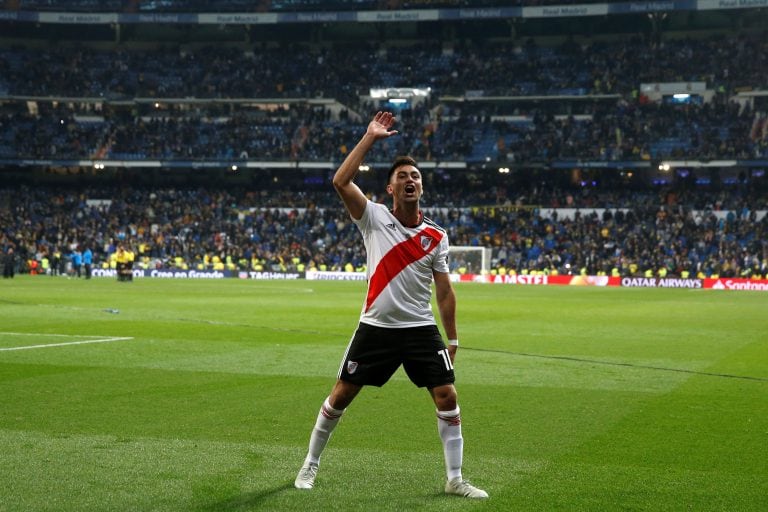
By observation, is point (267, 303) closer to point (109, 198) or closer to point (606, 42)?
point (109, 198)

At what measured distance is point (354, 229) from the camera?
211 ft

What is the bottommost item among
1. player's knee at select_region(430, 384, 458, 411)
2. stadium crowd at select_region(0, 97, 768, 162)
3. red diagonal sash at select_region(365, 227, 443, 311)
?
player's knee at select_region(430, 384, 458, 411)

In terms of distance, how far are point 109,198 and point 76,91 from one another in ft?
31.6

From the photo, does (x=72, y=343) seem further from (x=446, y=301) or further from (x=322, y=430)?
(x=446, y=301)

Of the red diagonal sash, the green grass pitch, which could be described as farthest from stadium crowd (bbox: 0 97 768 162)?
the red diagonal sash

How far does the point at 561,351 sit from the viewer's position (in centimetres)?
1709

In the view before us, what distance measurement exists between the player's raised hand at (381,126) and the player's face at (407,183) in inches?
11.1

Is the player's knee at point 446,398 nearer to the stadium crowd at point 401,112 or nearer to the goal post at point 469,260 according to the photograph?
the goal post at point 469,260

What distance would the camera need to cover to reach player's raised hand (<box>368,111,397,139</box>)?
6570 mm

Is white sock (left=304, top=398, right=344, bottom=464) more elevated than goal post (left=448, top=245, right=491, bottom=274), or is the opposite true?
white sock (left=304, top=398, right=344, bottom=464)

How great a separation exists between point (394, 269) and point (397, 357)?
0.63 metres

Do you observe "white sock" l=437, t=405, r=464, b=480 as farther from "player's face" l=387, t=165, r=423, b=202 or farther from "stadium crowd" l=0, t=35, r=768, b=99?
"stadium crowd" l=0, t=35, r=768, b=99

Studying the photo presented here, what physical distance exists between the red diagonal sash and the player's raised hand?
794 millimetres

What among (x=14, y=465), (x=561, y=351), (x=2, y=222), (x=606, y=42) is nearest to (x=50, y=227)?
(x=2, y=222)
